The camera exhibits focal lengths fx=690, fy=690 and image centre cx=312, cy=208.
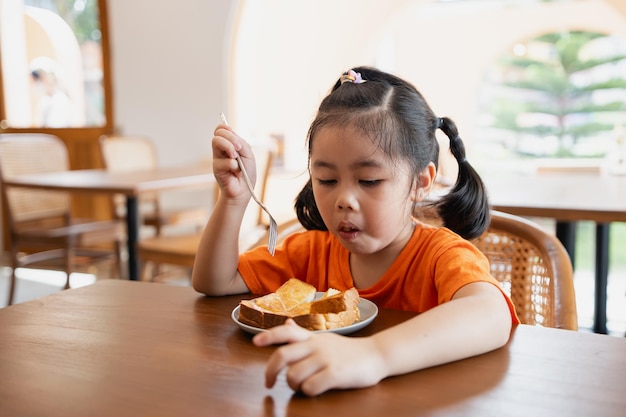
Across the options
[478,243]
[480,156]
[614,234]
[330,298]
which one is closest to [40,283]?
[478,243]

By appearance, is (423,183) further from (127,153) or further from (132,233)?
(127,153)

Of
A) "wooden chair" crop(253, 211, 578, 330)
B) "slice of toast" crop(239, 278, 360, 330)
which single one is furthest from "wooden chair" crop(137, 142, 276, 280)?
"slice of toast" crop(239, 278, 360, 330)

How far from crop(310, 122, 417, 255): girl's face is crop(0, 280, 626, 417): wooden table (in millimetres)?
138

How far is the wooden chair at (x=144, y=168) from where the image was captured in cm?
416

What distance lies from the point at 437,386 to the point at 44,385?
0.39m

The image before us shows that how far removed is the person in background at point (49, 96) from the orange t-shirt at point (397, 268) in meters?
4.81

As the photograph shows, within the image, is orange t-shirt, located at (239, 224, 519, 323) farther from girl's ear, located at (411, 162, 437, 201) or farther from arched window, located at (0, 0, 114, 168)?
arched window, located at (0, 0, 114, 168)

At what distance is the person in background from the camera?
5.60m

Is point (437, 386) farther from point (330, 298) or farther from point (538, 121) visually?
point (538, 121)

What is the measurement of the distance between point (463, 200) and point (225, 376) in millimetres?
599

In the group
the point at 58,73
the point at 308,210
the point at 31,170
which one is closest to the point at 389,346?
the point at 308,210

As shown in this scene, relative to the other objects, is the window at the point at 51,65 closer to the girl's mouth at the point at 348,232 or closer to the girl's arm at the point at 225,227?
the girl's arm at the point at 225,227

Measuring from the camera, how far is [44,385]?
0.69 metres

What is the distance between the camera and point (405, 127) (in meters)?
1.09
